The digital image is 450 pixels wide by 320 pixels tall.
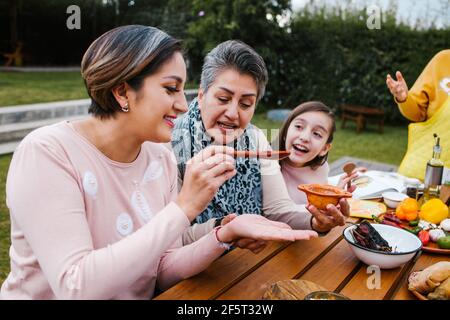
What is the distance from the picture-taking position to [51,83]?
426 inches

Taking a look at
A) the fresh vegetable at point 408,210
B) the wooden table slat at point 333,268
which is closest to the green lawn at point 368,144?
the fresh vegetable at point 408,210

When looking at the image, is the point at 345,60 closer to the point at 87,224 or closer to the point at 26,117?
the point at 26,117

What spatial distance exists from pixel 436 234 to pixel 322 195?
63cm

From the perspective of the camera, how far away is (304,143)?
2598 millimetres

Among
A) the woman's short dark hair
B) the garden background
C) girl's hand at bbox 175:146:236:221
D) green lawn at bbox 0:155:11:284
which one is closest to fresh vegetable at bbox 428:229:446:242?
girl's hand at bbox 175:146:236:221

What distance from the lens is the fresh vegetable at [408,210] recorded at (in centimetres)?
209

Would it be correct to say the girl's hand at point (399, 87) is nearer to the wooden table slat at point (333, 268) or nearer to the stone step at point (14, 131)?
the wooden table slat at point (333, 268)

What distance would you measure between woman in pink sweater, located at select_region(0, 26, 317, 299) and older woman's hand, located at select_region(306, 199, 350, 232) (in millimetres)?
294

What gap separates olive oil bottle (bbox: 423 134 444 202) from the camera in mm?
2430

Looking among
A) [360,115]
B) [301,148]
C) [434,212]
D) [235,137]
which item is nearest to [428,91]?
[301,148]

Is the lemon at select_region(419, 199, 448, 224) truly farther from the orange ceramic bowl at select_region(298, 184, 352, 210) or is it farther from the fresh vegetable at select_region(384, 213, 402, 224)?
Result: the orange ceramic bowl at select_region(298, 184, 352, 210)

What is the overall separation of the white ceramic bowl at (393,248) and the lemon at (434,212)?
0.45 meters

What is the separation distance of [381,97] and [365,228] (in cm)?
995

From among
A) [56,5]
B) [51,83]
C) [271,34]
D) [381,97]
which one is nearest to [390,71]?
[381,97]
